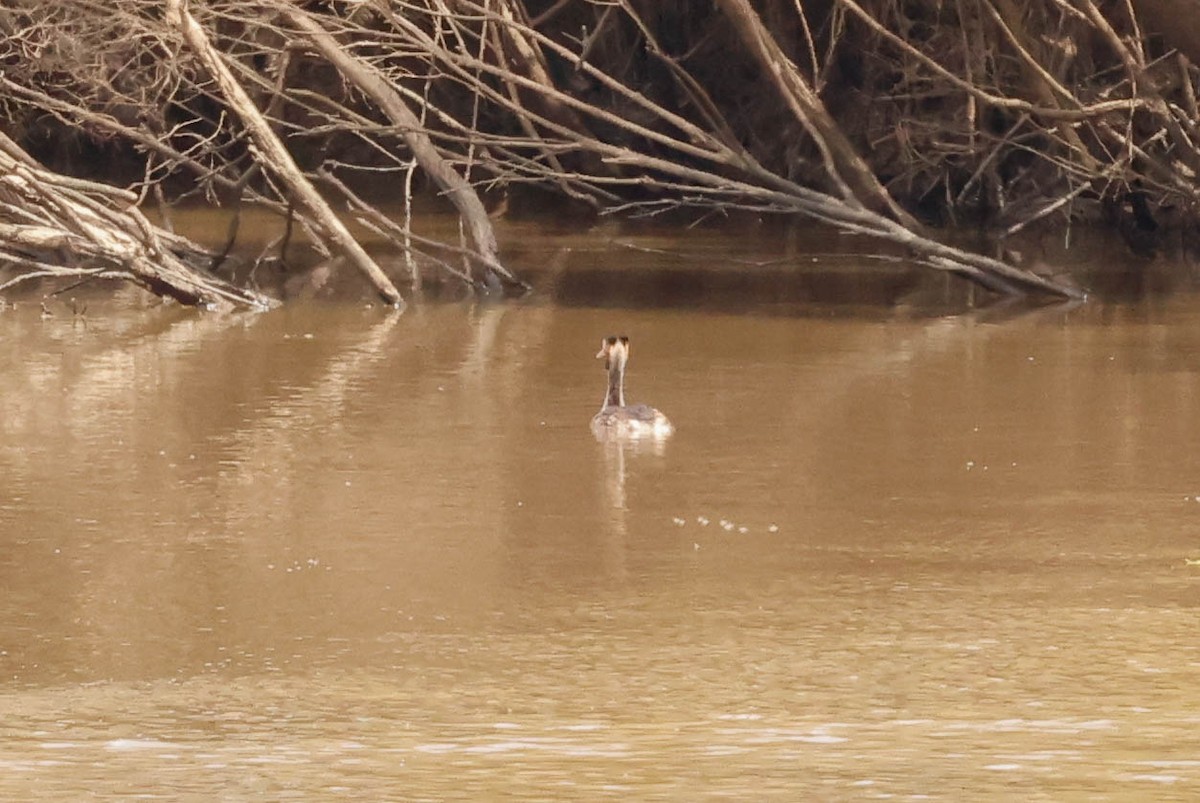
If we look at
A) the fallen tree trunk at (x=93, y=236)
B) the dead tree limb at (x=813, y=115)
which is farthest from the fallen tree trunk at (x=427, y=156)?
the dead tree limb at (x=813, y=115)

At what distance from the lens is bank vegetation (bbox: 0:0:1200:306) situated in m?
13.0

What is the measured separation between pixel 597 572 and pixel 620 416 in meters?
2.19

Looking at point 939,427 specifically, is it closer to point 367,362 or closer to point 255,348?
point 367,362

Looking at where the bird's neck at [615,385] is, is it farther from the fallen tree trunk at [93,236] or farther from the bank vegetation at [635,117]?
the fallen tree trunk at [93,236]

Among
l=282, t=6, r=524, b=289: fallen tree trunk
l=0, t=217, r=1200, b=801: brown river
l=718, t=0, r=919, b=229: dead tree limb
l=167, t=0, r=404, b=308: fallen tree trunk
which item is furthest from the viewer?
l=718, t=0, r=919, b=229: dead tree limb

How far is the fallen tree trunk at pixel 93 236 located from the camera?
12.6 metres

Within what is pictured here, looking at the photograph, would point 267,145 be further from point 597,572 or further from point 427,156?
A: point 597,572

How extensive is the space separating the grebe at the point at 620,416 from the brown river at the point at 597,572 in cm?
11

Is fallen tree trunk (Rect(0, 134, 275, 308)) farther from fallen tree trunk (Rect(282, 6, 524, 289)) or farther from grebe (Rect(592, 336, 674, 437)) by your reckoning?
grebe (Rect(592, 336, 674, 437))

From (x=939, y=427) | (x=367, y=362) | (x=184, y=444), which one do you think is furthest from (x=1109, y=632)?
(x=367, y=362)

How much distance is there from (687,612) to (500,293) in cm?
825

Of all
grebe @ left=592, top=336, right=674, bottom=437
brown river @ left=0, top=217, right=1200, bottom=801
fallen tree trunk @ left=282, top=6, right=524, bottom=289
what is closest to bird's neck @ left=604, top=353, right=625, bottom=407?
grebe @ left=592, top=336, right=674, bottom=437

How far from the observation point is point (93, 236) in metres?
12.7

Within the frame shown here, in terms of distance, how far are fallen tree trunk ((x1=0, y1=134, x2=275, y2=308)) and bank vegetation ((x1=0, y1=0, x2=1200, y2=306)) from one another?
2 centimetres
